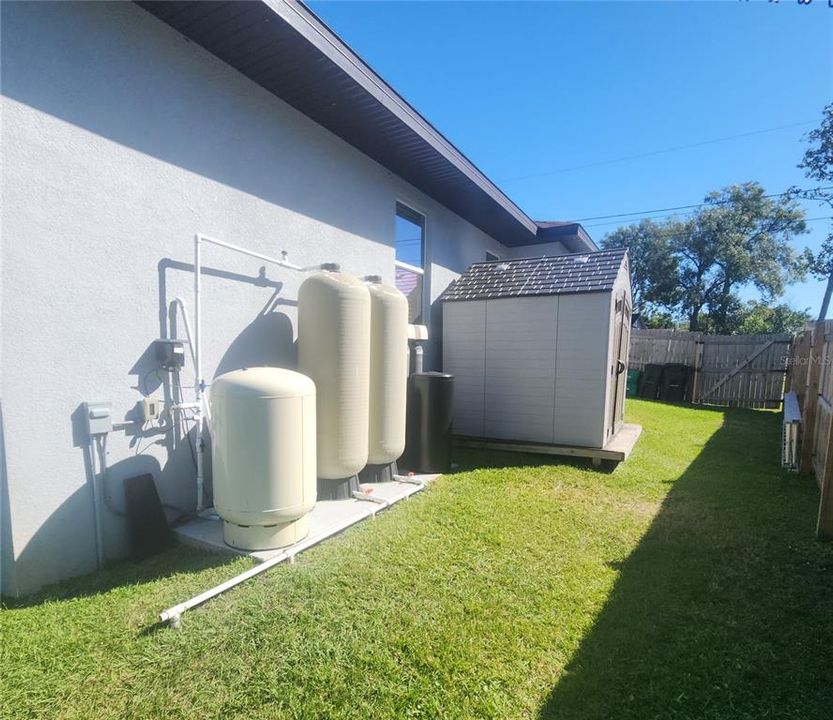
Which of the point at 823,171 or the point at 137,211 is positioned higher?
the point at 823,171

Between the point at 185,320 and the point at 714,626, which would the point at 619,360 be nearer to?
the point at 714,626

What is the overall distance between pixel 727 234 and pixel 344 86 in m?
21.8

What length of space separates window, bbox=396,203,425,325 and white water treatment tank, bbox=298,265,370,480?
99.3 inches

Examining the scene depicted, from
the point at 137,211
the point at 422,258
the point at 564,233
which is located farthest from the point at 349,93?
the point at 564,233

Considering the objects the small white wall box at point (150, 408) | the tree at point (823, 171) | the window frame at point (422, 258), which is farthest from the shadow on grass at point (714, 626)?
the tree at point (823, 171)

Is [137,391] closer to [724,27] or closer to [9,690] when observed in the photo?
[9,690]

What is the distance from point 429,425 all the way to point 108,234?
3.47 metres

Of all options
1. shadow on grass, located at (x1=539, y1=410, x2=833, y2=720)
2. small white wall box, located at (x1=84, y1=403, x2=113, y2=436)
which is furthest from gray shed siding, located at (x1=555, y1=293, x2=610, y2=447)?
small white wall box, located at (x1=84, y1=403, x2=113, y2=436)

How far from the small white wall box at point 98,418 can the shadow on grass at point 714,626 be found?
113 inches

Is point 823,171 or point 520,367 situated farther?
point 823,171

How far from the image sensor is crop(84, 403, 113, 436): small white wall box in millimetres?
2594

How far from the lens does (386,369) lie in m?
4.16

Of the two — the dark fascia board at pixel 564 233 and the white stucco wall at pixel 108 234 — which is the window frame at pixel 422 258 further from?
the dark fascia board at pixel 564 233

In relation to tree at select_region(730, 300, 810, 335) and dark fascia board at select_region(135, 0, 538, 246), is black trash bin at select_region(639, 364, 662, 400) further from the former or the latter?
tree at select_region(730, 300, 810, 335)
